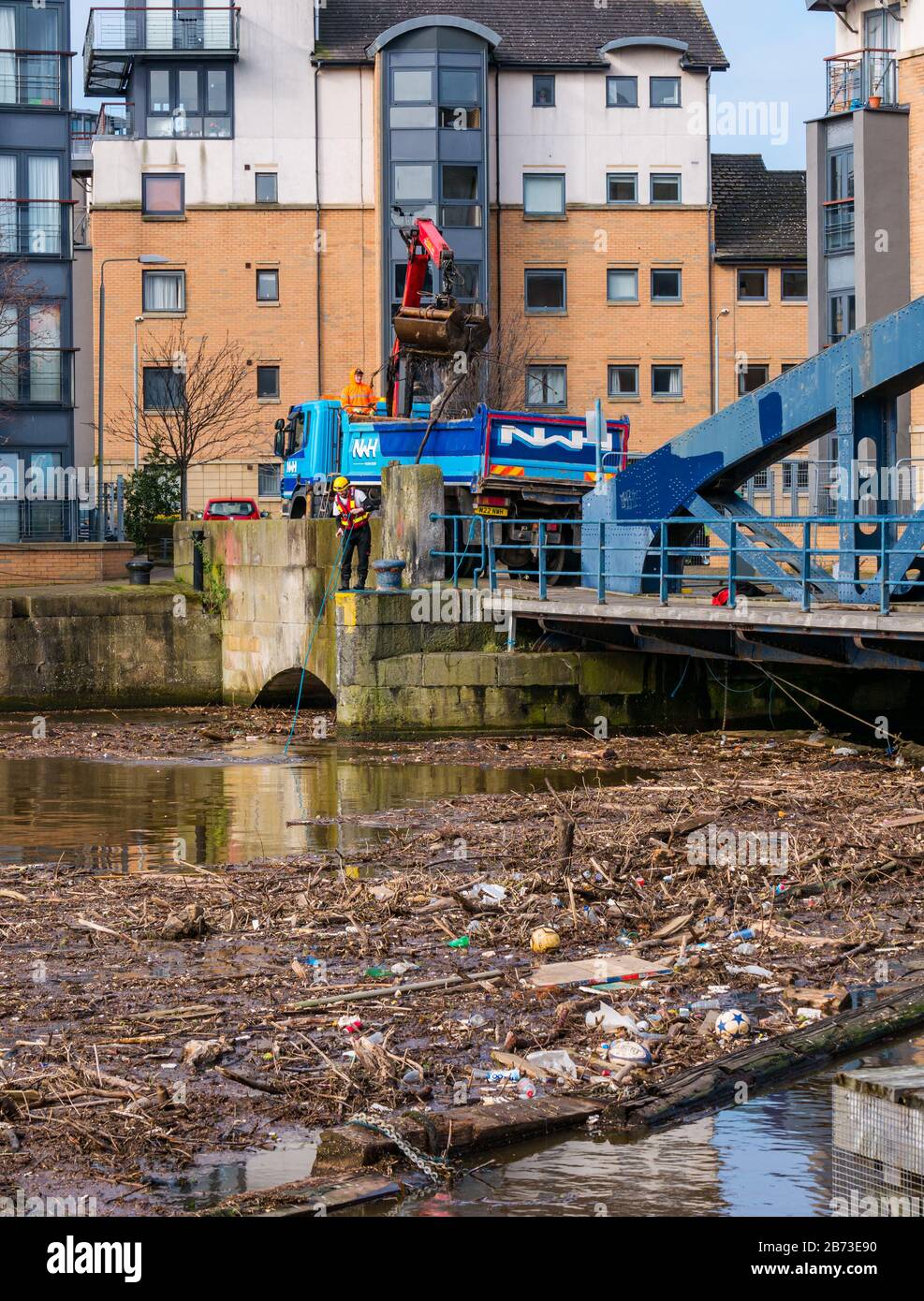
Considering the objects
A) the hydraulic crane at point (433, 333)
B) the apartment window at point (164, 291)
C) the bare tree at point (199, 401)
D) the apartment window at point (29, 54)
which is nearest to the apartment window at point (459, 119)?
the apartment window at point (164, 291)

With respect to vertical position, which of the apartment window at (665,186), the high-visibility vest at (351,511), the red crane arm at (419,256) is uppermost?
the apartment window at (665,186)

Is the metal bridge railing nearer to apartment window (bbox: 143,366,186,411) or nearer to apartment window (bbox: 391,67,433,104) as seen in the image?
apartment window (bbox: 143,366,186,411)

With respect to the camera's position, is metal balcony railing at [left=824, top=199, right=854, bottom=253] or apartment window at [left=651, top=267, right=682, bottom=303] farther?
apartment window at [left=651, top=267, right=682, bottom=303]

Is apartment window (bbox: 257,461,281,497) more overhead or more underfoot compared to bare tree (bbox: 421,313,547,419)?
more underfoot

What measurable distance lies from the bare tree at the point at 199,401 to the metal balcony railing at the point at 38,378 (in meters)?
1.88

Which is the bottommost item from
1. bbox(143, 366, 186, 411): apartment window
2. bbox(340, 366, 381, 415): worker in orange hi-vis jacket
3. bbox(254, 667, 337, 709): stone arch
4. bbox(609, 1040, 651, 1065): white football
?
bbox(609, 1040, 651, 1065): white football

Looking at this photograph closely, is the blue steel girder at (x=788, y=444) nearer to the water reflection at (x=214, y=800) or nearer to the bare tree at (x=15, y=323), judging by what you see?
the water reflection at (x=214, y=800)

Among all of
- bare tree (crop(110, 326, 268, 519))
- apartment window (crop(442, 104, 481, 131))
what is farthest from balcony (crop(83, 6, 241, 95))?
bare tree (crop(110, 326, 268, 519))

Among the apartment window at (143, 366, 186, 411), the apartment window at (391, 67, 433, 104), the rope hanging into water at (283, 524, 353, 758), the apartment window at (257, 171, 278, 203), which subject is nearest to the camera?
the rope hanging into water at (283, 524, 353, 758)

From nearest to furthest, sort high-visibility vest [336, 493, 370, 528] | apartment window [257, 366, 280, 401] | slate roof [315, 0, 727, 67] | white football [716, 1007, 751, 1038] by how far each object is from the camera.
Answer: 1. white football [716, 1007, 751, 1038]
2. high-visibility vest [336, 493, 370, 528]
3. apartment window [257, 366, 280, 401]
4. slate roof [315, 0, 727, 67]

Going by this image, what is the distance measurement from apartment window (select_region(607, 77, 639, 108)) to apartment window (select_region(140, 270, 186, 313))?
13383 mm

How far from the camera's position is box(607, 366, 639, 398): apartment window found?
168 ft

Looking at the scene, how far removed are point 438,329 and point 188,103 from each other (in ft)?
92.7

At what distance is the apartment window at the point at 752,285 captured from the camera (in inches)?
2028
